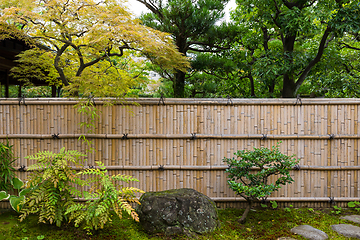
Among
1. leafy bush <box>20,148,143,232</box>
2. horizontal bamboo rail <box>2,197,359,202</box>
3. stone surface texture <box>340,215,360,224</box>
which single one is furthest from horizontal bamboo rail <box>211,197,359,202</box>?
leafy bush <box>20,148,143,232</box>

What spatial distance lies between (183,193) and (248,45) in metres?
5.82

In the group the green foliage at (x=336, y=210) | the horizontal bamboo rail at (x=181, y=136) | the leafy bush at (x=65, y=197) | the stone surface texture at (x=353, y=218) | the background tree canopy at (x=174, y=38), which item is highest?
the background tree canopy at (x=174, y=38)

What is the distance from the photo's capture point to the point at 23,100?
3.83m

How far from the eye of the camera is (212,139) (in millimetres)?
3943

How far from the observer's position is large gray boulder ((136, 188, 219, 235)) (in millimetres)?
3115

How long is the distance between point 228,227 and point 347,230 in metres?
1.75

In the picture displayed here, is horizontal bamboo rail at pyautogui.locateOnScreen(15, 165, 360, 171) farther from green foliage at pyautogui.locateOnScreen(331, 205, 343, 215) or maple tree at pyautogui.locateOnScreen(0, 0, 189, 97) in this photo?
maple tree at pyautogui.locateOnScreen(0, 0, 189, 97)

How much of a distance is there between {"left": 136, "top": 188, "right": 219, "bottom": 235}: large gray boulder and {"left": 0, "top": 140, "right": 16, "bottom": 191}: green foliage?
227 centimetres

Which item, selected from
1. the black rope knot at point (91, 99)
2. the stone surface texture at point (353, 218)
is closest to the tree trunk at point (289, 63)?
the stone surface texture at point (353, 218)

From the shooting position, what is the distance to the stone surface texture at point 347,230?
10.6 feet

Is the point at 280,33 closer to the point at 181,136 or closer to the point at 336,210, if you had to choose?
the point at 181,136

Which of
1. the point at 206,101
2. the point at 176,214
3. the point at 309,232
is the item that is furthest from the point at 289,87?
the point at 176,214

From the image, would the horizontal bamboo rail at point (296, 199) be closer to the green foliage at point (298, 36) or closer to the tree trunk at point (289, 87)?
the green foliage at point (298, 36)

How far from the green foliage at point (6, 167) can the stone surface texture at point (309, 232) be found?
Answer: 4558mm
